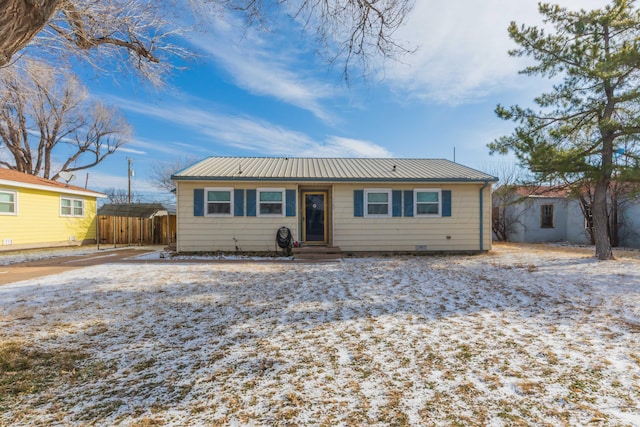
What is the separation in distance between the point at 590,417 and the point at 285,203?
30.2 feet

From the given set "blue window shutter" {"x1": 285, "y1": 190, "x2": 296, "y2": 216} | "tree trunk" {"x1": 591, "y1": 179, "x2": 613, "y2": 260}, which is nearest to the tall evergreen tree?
"tree trunk" {"x1": 591, "y1": 179, "x2": 613, "y2": 260}

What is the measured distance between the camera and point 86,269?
7.82 metres

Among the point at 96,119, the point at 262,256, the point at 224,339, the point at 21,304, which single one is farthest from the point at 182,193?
the point at 96,119

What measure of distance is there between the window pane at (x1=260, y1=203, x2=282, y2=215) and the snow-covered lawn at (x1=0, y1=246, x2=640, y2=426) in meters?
4.78

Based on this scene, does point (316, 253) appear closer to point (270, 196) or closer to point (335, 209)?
point (335, 209)

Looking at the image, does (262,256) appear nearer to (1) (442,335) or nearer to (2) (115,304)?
(2) (115,304)

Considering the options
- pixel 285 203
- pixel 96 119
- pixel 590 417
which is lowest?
pixel 590 417

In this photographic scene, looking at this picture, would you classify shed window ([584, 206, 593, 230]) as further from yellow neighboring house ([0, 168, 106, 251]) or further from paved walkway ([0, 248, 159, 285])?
yellow neighboring house ([0, 168, 106, 251])

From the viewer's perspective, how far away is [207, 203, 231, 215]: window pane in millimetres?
10422

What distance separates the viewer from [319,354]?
303 centimetres

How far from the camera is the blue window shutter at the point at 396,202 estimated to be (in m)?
10.8

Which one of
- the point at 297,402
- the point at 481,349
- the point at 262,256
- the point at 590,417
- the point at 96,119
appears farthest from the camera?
the point at 96,119

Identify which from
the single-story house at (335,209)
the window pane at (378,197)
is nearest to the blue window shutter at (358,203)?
the single-story house at (335,209)

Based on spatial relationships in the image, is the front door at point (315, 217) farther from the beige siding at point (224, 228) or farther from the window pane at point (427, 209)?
the window pane at point (427, 209)
